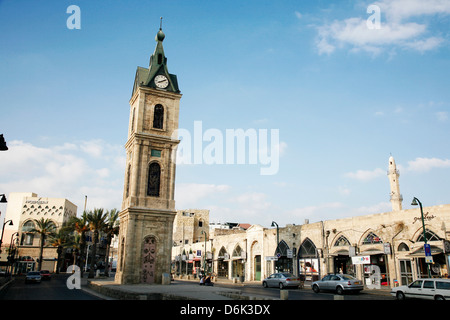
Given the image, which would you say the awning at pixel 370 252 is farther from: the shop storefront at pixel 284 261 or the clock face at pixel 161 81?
the clock face at pixel 161 81

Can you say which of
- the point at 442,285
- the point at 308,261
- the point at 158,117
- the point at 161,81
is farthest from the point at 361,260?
the point at 161,81

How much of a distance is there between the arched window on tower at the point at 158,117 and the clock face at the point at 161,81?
223 cm

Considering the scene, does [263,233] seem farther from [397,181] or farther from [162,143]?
[397,181]

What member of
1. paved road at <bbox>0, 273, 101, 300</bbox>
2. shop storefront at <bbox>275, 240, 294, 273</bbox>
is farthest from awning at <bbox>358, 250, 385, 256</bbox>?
paved road at <bbox>0, 273, 101, 300</bbox>

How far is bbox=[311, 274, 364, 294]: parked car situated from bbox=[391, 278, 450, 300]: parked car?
145 inches

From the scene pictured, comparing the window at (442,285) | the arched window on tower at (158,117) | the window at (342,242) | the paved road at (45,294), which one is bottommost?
the paved road at (45,294)

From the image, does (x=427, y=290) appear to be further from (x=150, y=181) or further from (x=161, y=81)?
(x=161, y=81)

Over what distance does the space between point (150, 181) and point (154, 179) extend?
1.57ft

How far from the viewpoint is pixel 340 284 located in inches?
1025

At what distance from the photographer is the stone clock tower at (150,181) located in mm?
34156

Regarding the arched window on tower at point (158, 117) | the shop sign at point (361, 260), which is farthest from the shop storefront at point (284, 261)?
the arched window on tower at point (158, 117)

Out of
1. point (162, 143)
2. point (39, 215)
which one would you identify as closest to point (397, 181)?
point (162, 143)

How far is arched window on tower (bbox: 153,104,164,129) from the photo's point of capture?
37969 millimetres

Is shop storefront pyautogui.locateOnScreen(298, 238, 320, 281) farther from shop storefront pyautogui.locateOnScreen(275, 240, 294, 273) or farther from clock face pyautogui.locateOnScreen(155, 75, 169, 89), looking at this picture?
clock face pyautogui.locateOnScreen(155, 75, 169, 89)
